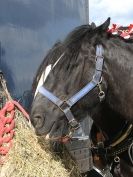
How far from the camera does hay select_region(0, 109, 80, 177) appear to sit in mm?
4062

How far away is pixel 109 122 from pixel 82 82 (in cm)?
68

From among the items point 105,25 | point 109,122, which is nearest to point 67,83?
point 105,25

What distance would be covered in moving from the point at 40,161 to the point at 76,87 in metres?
0.66

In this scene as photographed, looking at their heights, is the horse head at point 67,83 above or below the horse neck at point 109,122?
above

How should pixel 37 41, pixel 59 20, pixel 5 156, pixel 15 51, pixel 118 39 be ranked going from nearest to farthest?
pixel 5 156 → pixel 118 39 → pixel 15 51 → pixel 37 41 → pixel 59 20

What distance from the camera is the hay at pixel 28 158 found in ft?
13.3

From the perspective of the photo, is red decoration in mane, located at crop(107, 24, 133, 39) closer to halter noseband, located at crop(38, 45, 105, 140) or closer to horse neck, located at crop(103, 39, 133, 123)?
horse neck, located at crop(103, 39, 133, 123)

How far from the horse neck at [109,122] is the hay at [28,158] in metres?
0.53

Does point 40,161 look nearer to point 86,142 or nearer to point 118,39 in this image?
point 118,39

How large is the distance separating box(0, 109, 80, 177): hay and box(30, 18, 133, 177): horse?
0.54 ft

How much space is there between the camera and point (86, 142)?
6.21 metres

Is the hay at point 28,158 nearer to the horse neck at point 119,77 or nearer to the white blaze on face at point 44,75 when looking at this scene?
the white blaze on face at point 44,75

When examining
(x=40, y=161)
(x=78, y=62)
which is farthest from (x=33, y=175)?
(x=78, y=62)

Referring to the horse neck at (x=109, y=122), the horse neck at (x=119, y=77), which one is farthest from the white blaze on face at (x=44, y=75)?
the horse neck at (x=109, y=122)
